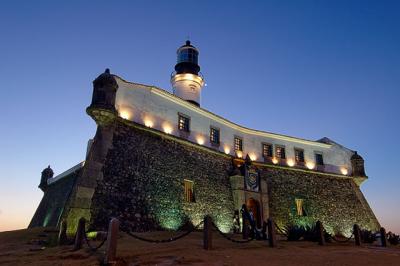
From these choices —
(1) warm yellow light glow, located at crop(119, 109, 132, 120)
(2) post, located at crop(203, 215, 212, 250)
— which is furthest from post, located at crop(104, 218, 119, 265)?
(1) warm yellow light glow, located at crop(119, 109, 132, 120)

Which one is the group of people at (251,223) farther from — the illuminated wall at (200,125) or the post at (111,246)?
the illuminated wall at (200,125)

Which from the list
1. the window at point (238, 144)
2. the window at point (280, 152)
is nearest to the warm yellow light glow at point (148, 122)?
the window at point (238, 144)

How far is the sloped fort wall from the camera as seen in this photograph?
14.7m

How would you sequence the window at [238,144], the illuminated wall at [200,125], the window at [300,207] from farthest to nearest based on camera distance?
1. the window at [238,144]
2. the window at [300,207]
3. the illuminated wall at [200,125]

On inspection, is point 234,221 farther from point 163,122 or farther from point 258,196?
point 163,122

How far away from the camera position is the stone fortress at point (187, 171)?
14.7 meters

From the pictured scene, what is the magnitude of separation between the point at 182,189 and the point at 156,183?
207 cm

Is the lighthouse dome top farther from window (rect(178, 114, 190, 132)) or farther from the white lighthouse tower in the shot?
window (rect(178, 114, 190, 132))

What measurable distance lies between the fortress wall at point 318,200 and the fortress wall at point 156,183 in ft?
16.2

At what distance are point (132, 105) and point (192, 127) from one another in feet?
16.7

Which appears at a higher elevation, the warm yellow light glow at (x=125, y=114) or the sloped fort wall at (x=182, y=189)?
the warm yellow light glow at (x=125, y=114)

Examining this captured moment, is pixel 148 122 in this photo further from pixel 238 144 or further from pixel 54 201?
pixel 54 201

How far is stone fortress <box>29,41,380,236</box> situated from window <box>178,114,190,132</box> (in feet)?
0.25

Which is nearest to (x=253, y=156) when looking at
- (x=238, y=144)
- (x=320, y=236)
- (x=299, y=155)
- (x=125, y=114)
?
(x=238, y=144)
